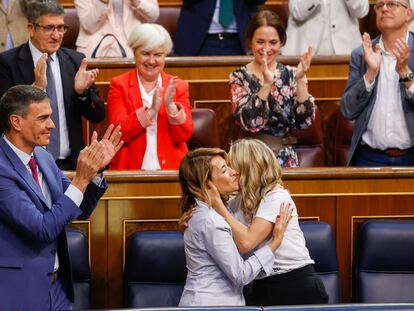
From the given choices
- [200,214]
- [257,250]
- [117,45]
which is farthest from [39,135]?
[117,45]

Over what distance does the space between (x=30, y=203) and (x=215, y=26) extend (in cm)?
176

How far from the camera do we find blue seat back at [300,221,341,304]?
227 cm

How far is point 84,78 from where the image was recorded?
8.41ft

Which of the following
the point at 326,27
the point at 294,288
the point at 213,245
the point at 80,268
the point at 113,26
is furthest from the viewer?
the point at 326,27

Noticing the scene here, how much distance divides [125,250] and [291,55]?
1.22 m

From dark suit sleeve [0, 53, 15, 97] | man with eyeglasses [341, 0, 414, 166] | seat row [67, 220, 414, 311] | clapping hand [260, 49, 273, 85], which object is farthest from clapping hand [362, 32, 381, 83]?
dark suit sleeve [0, 53, 15, 97]

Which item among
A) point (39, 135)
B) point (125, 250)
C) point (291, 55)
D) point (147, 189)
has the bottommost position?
point (125, 250)

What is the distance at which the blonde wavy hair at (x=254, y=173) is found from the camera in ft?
6.77

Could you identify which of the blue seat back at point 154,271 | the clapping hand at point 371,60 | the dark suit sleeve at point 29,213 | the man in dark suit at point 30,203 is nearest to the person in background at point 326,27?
the clapping hand at point 371,60

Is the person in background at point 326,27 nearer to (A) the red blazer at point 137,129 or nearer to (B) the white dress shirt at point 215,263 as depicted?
(A) the red blazer at point 137,129

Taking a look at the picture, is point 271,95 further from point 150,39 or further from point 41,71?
point 41,71

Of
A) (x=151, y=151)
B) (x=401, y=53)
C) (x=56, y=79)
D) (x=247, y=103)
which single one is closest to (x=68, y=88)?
(x=56, y=79)

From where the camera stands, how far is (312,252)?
2.27 metres

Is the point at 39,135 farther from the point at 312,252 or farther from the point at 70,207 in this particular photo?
the point at 312,252
